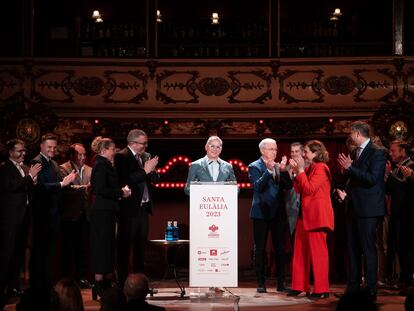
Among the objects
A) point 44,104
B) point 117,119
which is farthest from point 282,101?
point 44,104

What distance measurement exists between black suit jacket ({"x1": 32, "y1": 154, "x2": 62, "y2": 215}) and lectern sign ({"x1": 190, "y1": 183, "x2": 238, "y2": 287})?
167 centimetres

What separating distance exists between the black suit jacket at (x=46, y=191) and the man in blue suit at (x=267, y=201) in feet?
6.83

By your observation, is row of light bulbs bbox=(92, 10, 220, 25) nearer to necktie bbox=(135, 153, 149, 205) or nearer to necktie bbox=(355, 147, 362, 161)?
necktie bbox=(135, 153, 149, 205)

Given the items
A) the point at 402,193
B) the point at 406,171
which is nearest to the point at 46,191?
the point at 406,171

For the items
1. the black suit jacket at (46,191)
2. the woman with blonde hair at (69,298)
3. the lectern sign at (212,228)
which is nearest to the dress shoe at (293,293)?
the lectern sign at (212,228)

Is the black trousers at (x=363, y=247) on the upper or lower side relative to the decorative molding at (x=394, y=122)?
lower

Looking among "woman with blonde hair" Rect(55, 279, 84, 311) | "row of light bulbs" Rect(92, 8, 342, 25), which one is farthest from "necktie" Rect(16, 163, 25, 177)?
"row of light bulbs" Rect(92, 8, 342, 25)

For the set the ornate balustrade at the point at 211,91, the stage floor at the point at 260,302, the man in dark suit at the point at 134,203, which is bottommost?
the stage floor at the point at 260,302

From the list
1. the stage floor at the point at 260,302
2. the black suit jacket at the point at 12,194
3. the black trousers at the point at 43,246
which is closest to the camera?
the stage floor at the point at 260,302

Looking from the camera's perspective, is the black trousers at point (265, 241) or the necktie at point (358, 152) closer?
the necktie at point (358, 152)

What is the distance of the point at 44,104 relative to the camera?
39.3 feet

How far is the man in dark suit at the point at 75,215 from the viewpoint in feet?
30.1

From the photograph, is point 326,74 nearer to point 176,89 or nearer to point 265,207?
point 176,89

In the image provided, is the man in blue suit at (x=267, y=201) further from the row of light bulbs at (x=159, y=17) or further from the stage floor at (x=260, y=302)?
the row of light bulbs at (x=159, y=17)
